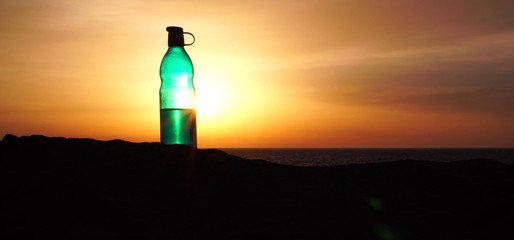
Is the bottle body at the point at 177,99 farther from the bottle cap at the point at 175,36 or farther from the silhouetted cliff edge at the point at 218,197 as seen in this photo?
the silhouetted cliff edge at the point at 218,197

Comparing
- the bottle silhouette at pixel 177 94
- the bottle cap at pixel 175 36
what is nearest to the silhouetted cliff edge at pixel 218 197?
the bottle silhouette at pixel 177 94

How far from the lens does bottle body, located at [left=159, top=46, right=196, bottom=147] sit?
7086mm

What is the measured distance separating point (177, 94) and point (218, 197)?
2460mm

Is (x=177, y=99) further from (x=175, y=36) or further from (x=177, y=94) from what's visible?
(x=175, y=36)

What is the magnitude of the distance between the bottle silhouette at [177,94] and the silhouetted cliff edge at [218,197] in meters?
0.81

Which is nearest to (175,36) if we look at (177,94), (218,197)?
(177,94)

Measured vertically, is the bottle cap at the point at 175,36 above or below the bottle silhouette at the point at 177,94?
above

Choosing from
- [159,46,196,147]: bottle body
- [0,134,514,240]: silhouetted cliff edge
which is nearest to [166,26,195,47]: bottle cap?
[159,46,196,147]: bottle body

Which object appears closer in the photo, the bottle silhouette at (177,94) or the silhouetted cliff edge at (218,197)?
the silhouetted cliff edge at (218,197)

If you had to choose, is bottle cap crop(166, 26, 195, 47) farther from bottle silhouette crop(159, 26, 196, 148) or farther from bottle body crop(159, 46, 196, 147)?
bottle body crop(159, 46, 196, 147)

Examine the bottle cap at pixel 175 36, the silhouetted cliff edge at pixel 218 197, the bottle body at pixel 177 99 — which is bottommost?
the silhouetted cliff edge at pixel 218 197

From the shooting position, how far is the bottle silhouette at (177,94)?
279 inches

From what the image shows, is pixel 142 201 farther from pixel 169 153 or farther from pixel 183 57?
pixel 183 57

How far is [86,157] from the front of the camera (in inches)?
227
